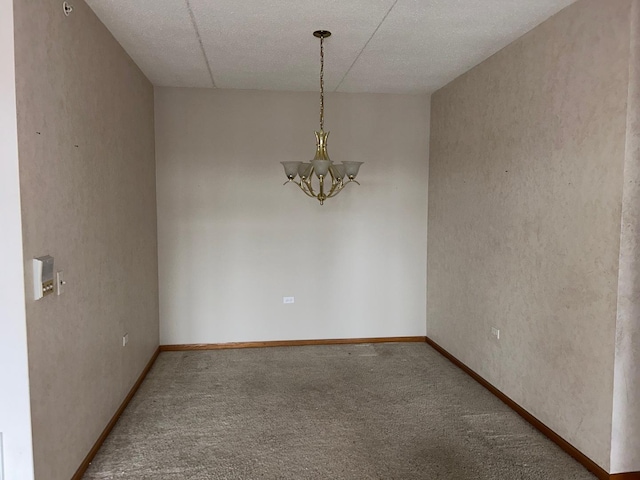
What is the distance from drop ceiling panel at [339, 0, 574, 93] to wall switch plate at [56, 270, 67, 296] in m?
2.52

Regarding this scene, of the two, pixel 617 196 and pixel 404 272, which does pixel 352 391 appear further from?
pixel 617 196

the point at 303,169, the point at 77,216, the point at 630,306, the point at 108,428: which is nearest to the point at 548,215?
the point at 630,306

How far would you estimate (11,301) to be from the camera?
6.18 feet

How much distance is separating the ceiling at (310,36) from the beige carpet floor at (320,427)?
110 inches

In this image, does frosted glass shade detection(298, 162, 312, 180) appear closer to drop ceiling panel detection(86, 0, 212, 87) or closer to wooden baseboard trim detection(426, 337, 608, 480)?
drop ceiling panel detection(86, 0, 212, 87)

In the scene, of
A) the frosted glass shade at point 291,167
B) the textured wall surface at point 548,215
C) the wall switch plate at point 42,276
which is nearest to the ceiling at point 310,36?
the textured wall surface at point 548,215

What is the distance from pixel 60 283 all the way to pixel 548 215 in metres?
3.00

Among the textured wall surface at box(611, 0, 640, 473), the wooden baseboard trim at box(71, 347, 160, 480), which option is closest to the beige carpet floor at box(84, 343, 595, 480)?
the wooden baseboard trim at box(71, 347, 160, 480)

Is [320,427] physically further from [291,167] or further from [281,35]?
[281,35]

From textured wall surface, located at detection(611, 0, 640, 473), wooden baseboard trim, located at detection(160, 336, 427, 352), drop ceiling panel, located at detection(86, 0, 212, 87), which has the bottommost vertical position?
wooden baseboard trim, located at detection(160, 336, 427, 352)

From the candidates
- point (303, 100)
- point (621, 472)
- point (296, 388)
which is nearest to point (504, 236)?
point (621, 472)

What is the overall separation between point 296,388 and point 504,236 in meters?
2.14

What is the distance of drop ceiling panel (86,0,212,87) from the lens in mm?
2652

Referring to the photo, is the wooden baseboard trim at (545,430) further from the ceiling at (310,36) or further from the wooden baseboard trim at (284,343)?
the ceiling at (310,36)
